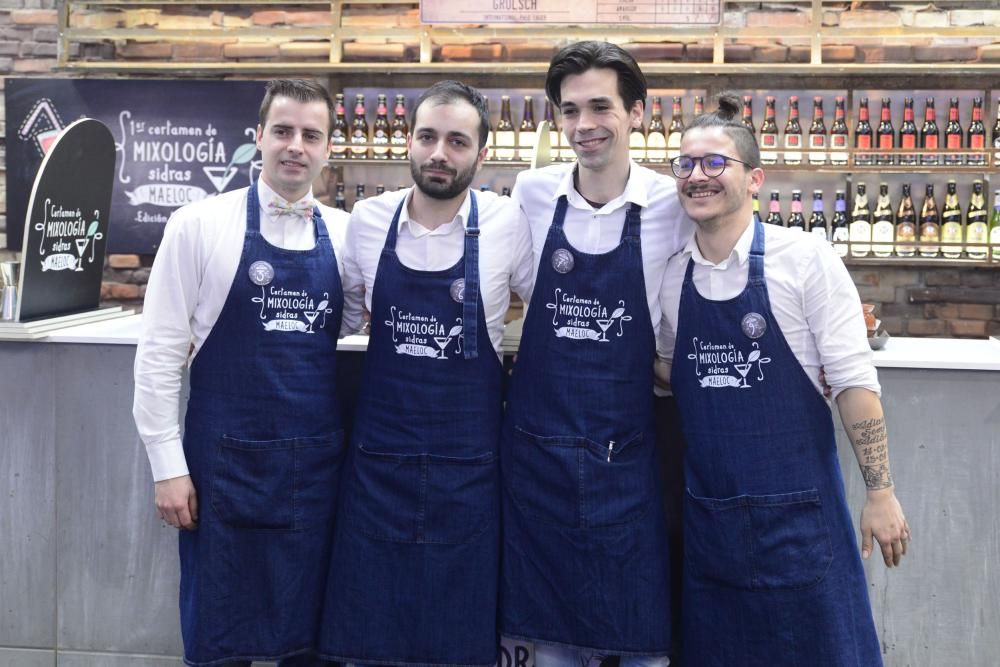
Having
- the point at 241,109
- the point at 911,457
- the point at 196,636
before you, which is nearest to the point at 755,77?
the point at 241,109

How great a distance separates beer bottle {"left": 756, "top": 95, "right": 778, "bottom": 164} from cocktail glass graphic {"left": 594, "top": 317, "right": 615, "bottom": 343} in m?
2.75

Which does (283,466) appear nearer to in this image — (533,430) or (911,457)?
(533,430)

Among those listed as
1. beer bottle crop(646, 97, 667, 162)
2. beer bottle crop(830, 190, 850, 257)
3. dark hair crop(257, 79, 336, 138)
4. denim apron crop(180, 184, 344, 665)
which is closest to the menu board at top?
beer bottle crop(646, 97, 667, 162)

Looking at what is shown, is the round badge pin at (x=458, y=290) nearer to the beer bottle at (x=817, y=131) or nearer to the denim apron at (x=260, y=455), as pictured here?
the denim apron at (x=260, y=455)

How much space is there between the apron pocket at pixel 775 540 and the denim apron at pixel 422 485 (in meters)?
0.45

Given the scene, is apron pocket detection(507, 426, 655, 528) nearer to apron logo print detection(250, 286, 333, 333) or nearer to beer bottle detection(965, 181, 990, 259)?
apron logo print detection(250, 286, 333, 333)

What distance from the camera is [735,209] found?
1789mm

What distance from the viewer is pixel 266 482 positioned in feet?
6.27

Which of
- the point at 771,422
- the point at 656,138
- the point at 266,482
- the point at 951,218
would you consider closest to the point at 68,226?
the point at 266,482

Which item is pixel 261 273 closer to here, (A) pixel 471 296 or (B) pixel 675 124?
(A) pixel 471 296

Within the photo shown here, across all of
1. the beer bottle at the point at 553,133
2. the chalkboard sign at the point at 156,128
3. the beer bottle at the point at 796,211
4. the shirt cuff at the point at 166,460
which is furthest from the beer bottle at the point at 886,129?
the shirt cuff at the point at 166,460

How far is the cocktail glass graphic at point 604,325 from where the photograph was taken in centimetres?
185

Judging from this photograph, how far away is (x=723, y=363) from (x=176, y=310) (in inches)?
40.4

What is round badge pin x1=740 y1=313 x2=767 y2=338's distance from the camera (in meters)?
1.78
